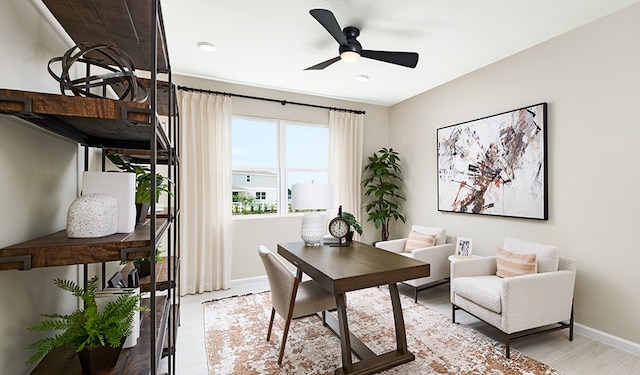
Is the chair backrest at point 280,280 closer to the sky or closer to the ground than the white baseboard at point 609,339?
closer to the sky

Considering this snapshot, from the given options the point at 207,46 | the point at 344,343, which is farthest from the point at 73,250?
the point at 207,46

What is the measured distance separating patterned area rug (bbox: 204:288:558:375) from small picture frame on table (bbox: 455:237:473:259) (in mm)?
777

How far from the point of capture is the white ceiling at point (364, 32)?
7.65 feet

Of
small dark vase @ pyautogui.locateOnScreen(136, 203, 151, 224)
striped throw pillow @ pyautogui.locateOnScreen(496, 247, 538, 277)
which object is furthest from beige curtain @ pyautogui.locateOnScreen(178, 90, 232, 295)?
striped throw pillow @ pyautogui.locateOnScreen(496, 247, 538, 277)

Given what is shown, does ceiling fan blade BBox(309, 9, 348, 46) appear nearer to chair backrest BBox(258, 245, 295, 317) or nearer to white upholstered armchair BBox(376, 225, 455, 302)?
chair backrest BBox(258, 245, 295, 317)

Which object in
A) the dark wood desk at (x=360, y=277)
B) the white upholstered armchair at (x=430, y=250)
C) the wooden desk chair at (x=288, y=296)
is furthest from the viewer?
the white upholstered armchair at (x=430, y=250)

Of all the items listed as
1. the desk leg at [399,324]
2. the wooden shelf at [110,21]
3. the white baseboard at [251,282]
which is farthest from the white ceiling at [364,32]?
the white baseboard at [251,282]

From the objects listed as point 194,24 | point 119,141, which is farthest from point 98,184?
point 194,24

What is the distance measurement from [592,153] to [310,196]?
8.27ft

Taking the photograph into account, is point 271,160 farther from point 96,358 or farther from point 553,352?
point 553,352

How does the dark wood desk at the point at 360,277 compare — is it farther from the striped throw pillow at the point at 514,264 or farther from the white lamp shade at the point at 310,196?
the striped throw pillow at the point at 514,264

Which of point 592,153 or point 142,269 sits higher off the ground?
point 592,153

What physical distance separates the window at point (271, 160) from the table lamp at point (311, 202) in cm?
154

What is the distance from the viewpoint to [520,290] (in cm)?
229
